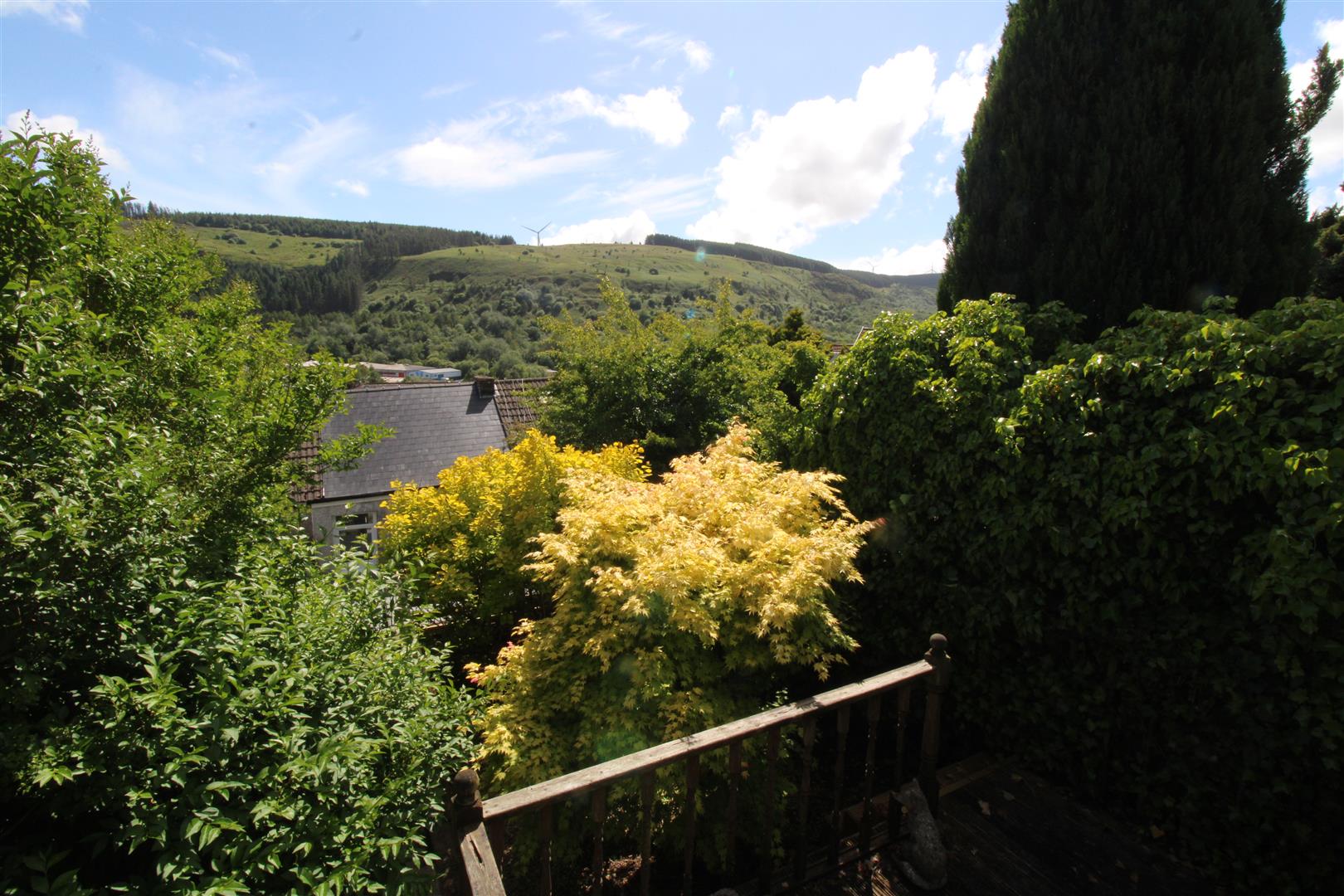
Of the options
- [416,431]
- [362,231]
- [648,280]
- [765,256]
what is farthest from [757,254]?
[416,431]

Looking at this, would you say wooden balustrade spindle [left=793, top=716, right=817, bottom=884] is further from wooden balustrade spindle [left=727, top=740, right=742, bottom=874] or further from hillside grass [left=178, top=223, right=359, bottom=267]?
hillside grass [left=178, top=223, right=359, bottom=267]

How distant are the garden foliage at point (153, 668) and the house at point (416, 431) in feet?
44.4

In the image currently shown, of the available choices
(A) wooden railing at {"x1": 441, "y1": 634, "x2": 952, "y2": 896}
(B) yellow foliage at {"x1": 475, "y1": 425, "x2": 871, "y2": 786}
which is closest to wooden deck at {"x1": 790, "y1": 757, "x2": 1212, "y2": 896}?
(A) wooden railing at {"x1": 441, "y1": 634, "x2": 952, "y2": 896}

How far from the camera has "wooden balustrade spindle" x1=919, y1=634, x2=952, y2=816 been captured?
9.92 ft

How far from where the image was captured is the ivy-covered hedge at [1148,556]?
2516 millimetres

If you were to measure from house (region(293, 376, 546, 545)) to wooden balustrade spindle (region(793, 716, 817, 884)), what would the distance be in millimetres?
13993

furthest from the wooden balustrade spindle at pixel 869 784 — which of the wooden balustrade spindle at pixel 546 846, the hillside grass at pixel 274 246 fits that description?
the hillside grass at pixel 274 246

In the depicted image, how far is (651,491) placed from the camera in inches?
168

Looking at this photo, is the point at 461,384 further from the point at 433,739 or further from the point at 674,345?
the point at 433,739

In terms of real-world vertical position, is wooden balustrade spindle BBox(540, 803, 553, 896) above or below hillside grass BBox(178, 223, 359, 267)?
below

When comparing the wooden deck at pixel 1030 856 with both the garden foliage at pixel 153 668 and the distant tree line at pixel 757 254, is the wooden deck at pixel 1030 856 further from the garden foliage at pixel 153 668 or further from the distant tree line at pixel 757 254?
the distant tree line at pixel 757 254

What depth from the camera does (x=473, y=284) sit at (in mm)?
93188

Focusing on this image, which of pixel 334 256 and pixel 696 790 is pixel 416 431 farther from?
pixel 334 256

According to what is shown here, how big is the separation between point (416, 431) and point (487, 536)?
1423 centimetres
